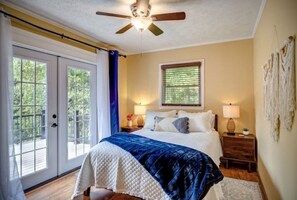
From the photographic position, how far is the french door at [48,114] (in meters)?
2.58

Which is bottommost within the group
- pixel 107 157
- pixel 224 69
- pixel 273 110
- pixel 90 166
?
pixel 90 166

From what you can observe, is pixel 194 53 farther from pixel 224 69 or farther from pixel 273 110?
pixel 273 110

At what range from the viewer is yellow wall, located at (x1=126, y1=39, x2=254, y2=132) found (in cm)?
363

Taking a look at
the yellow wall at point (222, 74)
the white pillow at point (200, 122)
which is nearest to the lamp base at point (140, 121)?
the yellow wall at point (222, 74)

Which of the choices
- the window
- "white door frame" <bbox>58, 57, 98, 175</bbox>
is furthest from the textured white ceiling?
"white door frame" <bbox>58, 57, 98, 175</bbox>

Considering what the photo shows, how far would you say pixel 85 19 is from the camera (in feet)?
9.23

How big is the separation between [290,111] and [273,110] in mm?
518

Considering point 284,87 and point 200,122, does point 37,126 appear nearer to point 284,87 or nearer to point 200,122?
point 200,122

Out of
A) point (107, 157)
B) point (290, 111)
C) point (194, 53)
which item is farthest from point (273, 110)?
point (194, 53)

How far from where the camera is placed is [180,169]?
74.1 inches

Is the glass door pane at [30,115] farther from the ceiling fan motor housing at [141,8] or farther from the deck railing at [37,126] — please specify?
the ceiling fan motor housing at [141,8]

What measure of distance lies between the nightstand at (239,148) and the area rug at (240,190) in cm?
53

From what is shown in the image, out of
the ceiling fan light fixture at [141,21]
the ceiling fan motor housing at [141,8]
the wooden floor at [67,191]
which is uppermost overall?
the ceiling fan motor housing at [141,8]

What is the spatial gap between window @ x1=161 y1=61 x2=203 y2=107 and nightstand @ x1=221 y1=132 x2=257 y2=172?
3.20 ft
